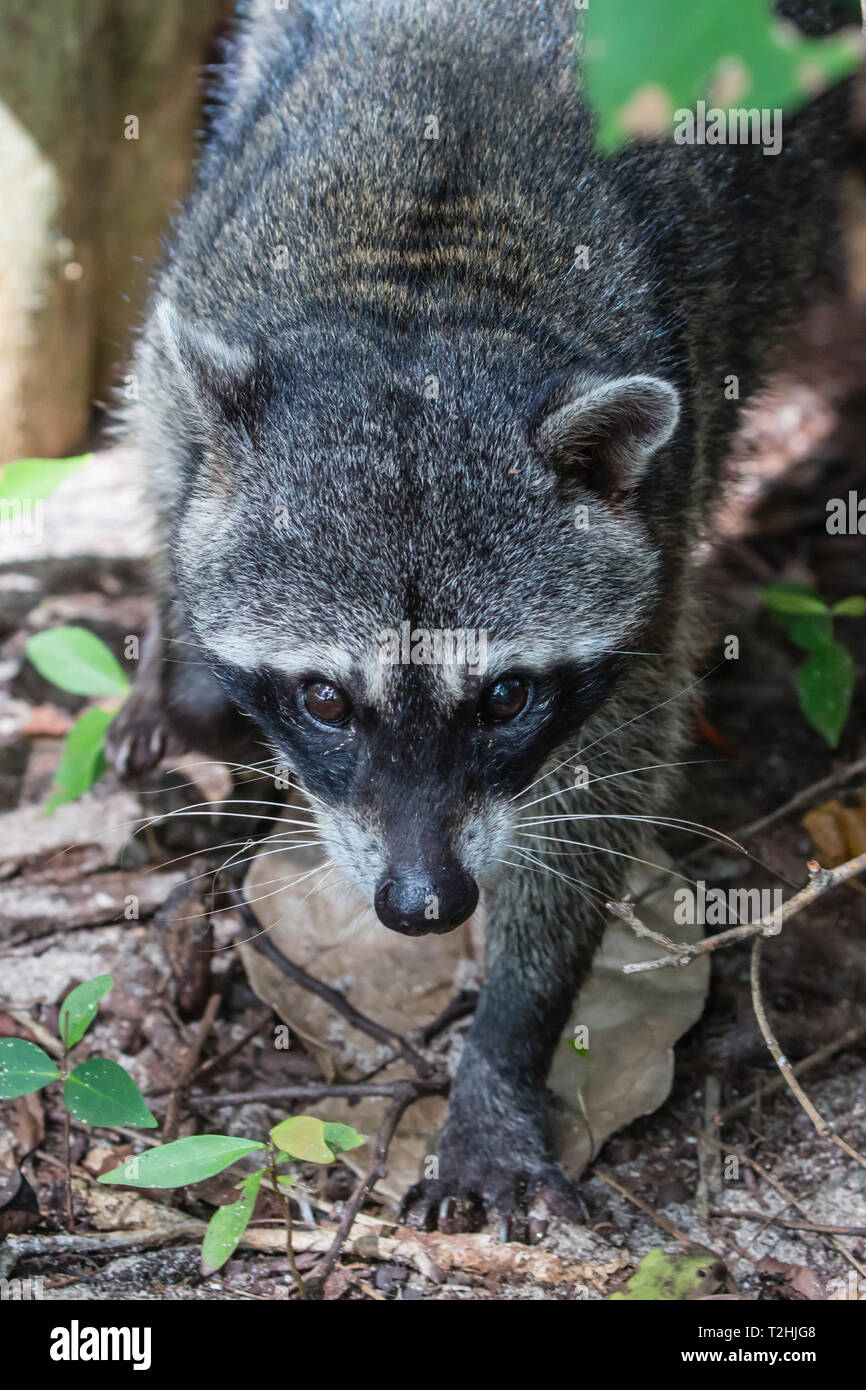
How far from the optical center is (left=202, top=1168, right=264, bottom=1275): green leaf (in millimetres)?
3051

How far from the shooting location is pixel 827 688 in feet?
16.0

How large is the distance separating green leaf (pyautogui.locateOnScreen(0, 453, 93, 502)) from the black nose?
6.10 ft

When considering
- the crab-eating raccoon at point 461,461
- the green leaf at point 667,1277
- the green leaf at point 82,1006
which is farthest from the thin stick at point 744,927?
the green leaf at point 82,1006

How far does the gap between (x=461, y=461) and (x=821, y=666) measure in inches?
88.9

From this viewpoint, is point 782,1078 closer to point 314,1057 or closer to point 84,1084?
point 314,1057

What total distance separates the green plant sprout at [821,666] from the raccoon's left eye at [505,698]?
182 centimetres

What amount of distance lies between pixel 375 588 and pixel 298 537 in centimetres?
26

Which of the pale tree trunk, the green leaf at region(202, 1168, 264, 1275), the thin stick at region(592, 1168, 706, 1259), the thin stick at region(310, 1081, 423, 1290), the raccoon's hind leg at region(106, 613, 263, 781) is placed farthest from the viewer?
the pale tree trunk

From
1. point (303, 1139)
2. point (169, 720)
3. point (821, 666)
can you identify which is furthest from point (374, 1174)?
point (821, 666)

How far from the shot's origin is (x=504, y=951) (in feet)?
13.6

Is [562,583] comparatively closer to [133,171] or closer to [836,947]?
[836,947]

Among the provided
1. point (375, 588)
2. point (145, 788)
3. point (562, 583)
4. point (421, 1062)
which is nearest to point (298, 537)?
point (375, 588)

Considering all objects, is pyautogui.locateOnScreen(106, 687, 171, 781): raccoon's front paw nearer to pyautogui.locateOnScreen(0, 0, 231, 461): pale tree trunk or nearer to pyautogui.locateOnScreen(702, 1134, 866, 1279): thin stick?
pyautogui.locateOnScreen(0, 0, 231, 461): pale tree trunk

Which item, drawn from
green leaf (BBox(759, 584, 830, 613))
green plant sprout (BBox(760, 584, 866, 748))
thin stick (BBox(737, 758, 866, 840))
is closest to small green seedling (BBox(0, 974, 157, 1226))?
thin stick (BBox(737, 758, 866, 840))
